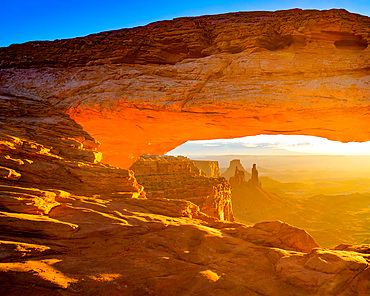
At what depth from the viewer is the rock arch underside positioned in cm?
537

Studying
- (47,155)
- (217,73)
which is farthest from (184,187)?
(47,155)

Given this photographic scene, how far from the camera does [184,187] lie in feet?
85.3

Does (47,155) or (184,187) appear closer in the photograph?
(47,155)

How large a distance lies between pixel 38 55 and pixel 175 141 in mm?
11280

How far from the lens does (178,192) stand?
2533 centimetres

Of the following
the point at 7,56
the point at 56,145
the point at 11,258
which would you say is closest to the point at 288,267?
the point at 11,258


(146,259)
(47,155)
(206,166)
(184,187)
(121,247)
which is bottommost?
(184,187)

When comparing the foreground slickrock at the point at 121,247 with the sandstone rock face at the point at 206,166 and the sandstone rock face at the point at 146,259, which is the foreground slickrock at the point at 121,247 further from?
the sandstone rock face at the point at 206,166

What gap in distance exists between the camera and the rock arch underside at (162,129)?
537 cm

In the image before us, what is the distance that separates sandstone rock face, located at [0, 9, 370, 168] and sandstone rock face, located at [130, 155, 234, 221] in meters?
12.6

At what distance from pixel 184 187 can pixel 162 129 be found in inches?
496

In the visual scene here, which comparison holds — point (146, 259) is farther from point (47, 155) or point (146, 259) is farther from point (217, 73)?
point (217, 73)

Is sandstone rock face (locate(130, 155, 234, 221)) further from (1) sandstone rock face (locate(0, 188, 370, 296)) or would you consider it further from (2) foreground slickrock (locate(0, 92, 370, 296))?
(1) sandstone rock face (locate(0, 188, 370, 296))

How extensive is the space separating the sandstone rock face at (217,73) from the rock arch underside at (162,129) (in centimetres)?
7
